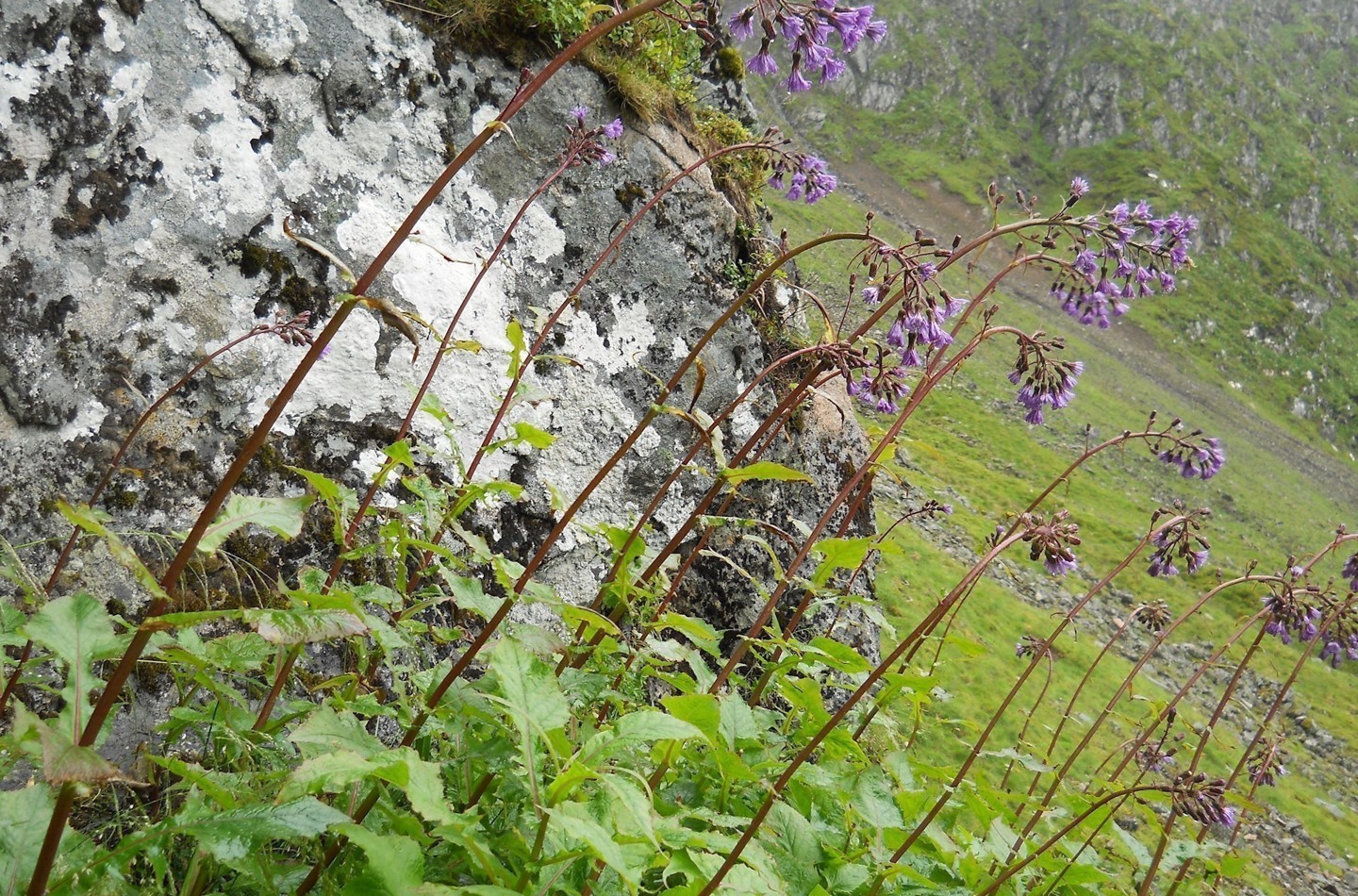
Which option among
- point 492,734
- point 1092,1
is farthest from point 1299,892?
point 1092,1

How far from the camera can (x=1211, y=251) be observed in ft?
300

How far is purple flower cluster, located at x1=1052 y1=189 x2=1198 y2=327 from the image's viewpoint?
2699 millimetres

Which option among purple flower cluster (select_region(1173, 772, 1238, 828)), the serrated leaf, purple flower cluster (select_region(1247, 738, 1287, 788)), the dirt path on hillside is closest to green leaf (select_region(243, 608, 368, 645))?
the serrated leaf

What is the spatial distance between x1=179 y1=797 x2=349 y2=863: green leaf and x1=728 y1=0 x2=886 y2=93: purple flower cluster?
195 cm

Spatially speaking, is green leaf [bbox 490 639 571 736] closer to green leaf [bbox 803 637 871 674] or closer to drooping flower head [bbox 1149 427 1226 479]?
green leaf [bbox 803 637 871 674]

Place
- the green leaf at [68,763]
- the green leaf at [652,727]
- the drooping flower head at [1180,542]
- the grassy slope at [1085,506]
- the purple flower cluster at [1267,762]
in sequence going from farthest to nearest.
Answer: the grassy slope at [1085,506]
the purple flower cluster at [1267,762]
the drooping flower head at [1180,542]
the green leaf at [652,727]
the green leaf at [68,763]

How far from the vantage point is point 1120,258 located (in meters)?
2.80

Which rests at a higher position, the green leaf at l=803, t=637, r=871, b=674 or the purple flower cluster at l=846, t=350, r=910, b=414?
the purple flower cluster at l=846, t=350, r=910, b=414

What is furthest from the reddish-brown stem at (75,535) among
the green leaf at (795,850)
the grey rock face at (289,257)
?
the green leaf at (795,850)

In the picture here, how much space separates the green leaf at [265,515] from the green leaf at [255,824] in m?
0.44

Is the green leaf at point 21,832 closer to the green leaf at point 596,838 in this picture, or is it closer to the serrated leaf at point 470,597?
the serrated leaf at point 470,597

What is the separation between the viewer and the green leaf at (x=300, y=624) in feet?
3.94

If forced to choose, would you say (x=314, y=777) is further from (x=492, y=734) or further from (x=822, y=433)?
(x=822, y=433)

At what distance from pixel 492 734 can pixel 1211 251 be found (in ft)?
363
